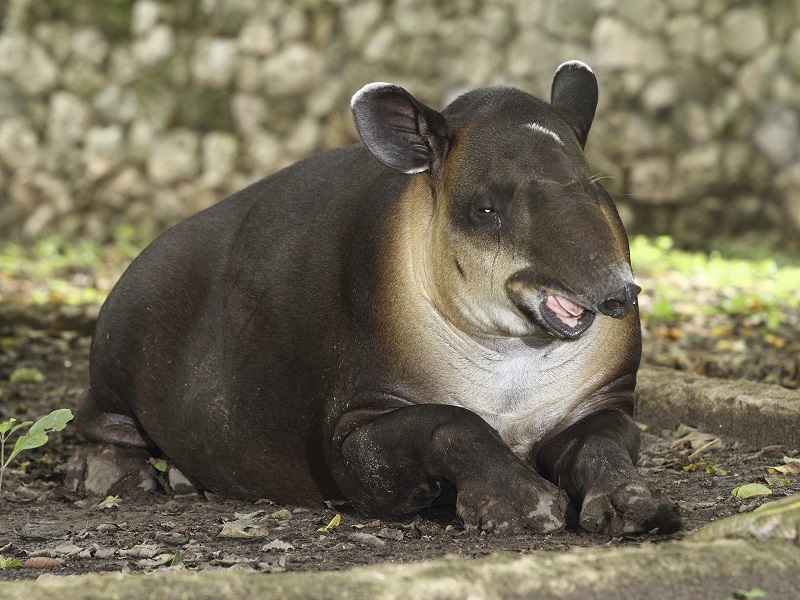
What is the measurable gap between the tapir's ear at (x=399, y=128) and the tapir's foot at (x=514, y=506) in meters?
1.14

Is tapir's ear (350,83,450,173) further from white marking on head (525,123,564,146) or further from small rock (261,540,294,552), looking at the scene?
small rock (261,540,294,552)

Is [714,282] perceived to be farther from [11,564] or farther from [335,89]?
[11,564]

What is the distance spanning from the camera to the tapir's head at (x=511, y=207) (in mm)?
3586

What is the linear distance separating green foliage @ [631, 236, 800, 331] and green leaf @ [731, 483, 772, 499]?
13.1ft

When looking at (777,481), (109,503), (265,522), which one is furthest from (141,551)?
(777,481)

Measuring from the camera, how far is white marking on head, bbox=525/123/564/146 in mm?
4051

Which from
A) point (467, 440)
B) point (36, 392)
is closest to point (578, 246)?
point (467, 440)

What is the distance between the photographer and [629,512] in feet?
12.0

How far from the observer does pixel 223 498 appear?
5.15 m

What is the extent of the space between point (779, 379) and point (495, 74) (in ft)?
19.8

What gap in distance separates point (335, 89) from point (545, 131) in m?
8.54

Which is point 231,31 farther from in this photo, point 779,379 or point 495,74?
point 779,379

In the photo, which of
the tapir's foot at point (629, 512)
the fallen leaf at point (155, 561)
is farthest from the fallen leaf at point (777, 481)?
the fallen leaf at point (155, 561)

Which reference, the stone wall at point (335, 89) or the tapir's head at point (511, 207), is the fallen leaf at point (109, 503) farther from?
the stone wall at point (335, 89)
